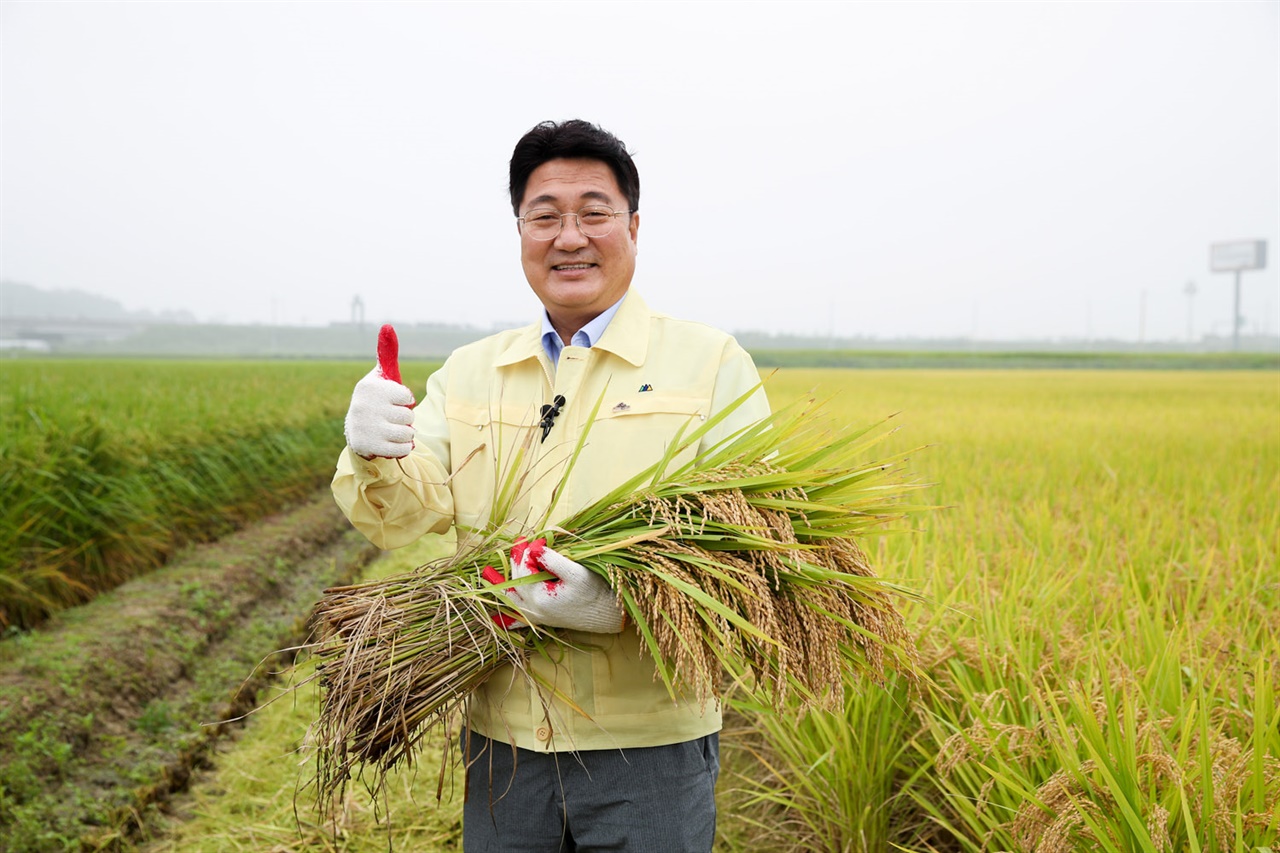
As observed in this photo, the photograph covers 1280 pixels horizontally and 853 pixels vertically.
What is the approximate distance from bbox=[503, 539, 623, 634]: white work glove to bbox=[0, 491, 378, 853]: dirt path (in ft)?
3.09

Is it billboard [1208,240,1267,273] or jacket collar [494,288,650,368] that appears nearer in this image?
jacket collar [494,288,650,368]

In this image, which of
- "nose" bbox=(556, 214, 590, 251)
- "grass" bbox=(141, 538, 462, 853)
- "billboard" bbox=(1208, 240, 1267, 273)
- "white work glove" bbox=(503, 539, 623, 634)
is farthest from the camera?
"billboard" bbox=(1208, 240, 1267, 273)

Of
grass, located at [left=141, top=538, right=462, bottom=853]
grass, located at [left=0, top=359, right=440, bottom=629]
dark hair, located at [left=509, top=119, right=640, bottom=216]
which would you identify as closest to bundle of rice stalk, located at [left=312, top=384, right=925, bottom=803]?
dark hair, located at [left=509, top=119, right=640, bottom=216]

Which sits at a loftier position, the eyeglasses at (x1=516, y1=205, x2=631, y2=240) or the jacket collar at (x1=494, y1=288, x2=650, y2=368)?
the eyeglasses at (x1=516, y1=205, x2=631, y2=240)

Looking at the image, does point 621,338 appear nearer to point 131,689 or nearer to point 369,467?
point 369,467

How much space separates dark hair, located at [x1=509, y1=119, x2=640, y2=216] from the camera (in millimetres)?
1694

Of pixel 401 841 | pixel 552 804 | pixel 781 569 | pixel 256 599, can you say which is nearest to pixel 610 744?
pixel 552 804

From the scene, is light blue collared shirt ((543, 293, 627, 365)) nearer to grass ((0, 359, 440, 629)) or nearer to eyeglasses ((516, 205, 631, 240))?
eyeglasses ((516, 205, 631, 240))

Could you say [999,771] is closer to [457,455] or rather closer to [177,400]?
[457,455]

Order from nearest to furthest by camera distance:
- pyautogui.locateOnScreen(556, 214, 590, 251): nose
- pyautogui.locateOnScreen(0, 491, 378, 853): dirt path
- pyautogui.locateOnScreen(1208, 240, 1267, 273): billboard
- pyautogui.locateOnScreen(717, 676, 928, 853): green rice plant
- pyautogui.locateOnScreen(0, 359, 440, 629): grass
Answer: pyautogui.locateOnScreen(556, 214, 590, 251): nose
pyautogui.locateOnScreen(717, 676, 928, 853): green rice plant
pyautogui.locateOnScreen(0, 491, 378, 853): dirt path
pyautogui.locateOnScreen(0, 359, 440, 629): grass
pyautogui.locateOnScreen(1208, 240, 1267, 273): billboard

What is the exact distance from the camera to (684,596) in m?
1.45

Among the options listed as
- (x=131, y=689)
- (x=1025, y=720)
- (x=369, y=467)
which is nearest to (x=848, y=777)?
(x=1025, y=720)

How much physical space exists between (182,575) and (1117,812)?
5.16 metres

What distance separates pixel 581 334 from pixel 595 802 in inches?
35.8
